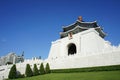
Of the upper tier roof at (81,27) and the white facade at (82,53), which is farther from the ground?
the upper tier roof at (81,27)

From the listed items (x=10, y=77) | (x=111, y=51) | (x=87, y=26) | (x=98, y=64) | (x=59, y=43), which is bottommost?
(x=10, y=77)

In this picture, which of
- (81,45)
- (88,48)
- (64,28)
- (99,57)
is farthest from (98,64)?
(64,28)

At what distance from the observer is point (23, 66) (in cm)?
3712

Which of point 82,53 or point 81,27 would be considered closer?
point 82,53

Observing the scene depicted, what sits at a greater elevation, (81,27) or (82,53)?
(81,27)

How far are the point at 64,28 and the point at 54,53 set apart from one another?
8825 millimetres

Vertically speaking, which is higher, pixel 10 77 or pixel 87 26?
pixel 87 26

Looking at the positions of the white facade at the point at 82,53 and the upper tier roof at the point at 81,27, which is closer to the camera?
the white facade at the point at 82,53

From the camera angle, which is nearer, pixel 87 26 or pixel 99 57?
pixel 99 57

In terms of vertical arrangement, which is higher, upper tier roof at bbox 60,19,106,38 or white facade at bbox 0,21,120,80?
upper tier roof at bbox 60,19,106,38

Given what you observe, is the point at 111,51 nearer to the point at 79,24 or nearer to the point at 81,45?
the point at 81,45

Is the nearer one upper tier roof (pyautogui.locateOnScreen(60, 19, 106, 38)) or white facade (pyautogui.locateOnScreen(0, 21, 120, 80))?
white facade (pyautogui.locateOnScreen(0, 21, 120, 80))

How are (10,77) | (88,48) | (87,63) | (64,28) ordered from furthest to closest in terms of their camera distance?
(64,28)
(88,48)
(10,77)
(87,63)

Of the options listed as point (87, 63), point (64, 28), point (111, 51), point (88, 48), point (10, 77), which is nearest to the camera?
point (111, 51)
